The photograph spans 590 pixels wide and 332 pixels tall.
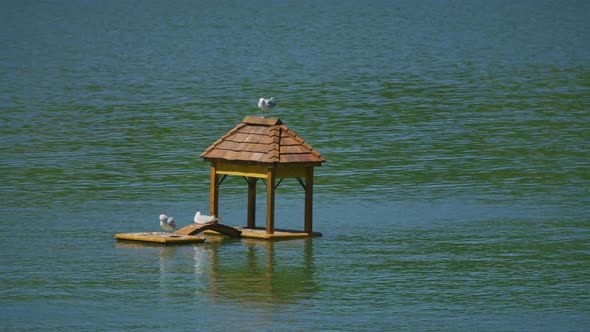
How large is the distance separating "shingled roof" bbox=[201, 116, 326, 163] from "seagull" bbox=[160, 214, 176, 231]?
1656 millimetres

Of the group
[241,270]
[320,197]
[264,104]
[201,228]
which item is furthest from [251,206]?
[320,197]

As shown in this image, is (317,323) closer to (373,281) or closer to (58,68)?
(373,281)

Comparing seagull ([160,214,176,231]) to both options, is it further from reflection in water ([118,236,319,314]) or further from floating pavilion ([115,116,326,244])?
reflection in water ([118,236,319,314])

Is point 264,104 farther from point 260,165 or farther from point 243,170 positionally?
point 260,165

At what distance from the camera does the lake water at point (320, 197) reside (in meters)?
25.1

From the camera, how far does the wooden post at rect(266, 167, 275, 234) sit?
30141 millimetres

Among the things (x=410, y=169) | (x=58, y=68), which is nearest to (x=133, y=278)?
(x=410, y=169)

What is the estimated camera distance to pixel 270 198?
30297 millimetres

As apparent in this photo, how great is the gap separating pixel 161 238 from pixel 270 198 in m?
2.03

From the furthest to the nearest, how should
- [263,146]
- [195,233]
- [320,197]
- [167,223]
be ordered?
[320,197]
[263,146]
[195,233]
[167,223]

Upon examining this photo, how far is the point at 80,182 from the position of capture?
37594 millimetres

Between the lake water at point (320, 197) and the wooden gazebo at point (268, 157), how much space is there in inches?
33.5

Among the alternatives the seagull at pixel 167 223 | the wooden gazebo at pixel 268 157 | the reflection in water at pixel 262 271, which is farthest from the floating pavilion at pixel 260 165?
the reflection in water at pixel 262 271

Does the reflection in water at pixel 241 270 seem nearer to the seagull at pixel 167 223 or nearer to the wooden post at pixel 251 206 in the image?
the seagull at pixel 167 223
